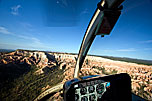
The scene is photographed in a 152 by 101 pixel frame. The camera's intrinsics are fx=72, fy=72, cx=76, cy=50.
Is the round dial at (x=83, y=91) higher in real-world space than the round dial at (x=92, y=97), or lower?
A: higher

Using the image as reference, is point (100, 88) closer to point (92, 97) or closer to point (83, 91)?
point (92, 97)

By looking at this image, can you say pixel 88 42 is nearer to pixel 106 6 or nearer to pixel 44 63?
pixel 106 6

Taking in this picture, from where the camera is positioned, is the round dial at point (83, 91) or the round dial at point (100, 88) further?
the round dial at point (100, 88)

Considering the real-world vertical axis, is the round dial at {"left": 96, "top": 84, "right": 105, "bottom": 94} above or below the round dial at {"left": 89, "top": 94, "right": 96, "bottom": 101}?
above

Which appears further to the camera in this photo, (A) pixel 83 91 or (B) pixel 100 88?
(B) pixel 100 88

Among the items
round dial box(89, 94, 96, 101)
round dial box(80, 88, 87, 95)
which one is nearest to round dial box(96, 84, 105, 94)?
round dial box(89, 94, 96, 101)

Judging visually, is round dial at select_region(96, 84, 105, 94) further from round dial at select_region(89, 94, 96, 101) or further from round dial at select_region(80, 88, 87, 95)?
round dial at select_region(80, 88, 87, 95)

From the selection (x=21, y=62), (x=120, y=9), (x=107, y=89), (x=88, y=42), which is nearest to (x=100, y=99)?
(x=107, y=89)

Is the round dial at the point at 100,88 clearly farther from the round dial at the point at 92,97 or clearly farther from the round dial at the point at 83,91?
the round dial at the point at 83,91

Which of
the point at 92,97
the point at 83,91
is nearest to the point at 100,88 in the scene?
the point at 92,97

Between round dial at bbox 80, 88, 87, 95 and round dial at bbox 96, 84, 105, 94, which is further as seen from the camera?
round dial at bbox 96, 84, 105, 94

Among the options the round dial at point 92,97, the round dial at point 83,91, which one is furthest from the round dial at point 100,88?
the round dial at point 83,91
